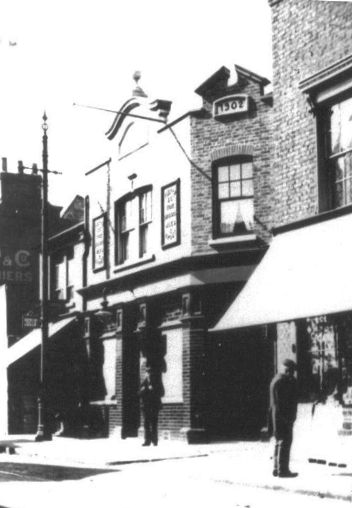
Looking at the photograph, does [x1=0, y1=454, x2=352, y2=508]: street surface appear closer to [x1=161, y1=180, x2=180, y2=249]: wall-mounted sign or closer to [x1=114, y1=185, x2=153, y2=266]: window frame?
[x1=161, y1=180, x2=180, y2=249]: wall-mounted sign

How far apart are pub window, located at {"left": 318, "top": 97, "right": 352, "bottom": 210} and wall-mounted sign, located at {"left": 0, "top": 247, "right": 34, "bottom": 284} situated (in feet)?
71.2

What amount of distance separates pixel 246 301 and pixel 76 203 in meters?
23.2

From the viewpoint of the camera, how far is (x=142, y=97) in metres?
25.5

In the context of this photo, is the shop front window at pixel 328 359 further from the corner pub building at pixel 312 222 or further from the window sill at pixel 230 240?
the window sill at pixel 230 240

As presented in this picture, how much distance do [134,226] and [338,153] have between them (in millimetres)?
10972

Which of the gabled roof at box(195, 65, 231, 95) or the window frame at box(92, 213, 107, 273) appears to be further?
the window frame at box(92, 213, 107, 273)

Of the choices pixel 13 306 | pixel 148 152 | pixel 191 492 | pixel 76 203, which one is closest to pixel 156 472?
pixel 191 492

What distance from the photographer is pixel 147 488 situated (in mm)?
13234

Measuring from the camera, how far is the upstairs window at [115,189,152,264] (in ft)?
83.3

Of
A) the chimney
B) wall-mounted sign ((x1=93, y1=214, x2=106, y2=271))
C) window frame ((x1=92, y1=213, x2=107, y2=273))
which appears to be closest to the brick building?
window frame ((x1=92, y1=213, x2=107, y2=273))

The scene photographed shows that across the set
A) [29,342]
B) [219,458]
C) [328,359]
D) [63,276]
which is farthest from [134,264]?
[328,359]

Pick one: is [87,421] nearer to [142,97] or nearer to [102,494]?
[142,97]

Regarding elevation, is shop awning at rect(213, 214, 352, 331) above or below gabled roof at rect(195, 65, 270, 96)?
below

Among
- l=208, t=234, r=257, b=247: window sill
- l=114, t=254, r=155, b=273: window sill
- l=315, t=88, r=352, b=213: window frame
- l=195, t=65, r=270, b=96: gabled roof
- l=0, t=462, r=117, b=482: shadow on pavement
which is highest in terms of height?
l=195, t=65, r=270, b=96: gabled roof
